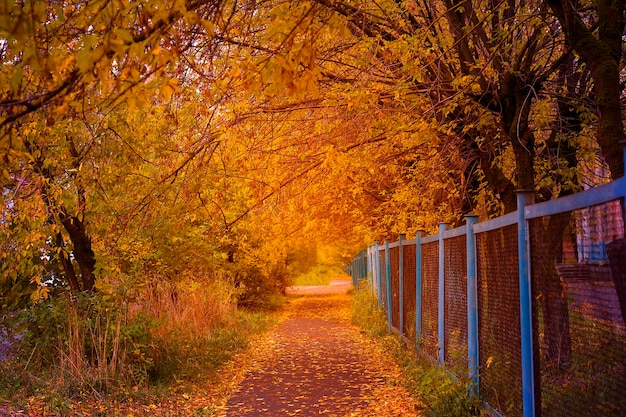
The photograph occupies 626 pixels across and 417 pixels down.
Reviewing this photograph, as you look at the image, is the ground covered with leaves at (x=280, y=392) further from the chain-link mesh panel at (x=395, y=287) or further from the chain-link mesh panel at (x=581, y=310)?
the chain-link mesh panel at (x=581, y=310)

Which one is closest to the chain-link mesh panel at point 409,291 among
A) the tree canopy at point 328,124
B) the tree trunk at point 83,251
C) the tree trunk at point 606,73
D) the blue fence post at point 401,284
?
the blue fence post at point 401,284

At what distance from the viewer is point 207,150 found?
9.87 metres

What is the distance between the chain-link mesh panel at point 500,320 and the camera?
18.3 feet

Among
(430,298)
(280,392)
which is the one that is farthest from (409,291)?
(280,392)

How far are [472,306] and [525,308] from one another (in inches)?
78.5

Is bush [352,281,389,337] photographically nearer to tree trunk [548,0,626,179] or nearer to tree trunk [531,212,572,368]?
tree trunk [548,0,626,179]

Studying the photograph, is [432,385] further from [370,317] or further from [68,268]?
[370,317]

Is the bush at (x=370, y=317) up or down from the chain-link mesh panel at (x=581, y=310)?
down

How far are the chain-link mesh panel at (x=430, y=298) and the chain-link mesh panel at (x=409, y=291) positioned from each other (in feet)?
3.90

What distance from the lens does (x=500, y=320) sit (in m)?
6.11

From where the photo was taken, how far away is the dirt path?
27.1 ft

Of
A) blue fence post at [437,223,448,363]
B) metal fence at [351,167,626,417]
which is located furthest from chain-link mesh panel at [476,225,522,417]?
blue fence post at [437,223,448,363]

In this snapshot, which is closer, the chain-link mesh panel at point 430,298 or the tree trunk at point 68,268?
the chain-link mesh panel at point 430,298

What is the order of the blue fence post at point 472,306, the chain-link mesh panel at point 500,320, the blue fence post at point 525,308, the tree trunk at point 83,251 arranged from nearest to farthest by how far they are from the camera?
the blue fence post at point 525,308 < the chain-link mesh panel at point 500,320 < the blue fence post at point 472,306 < the tree trunk at point 83,251
